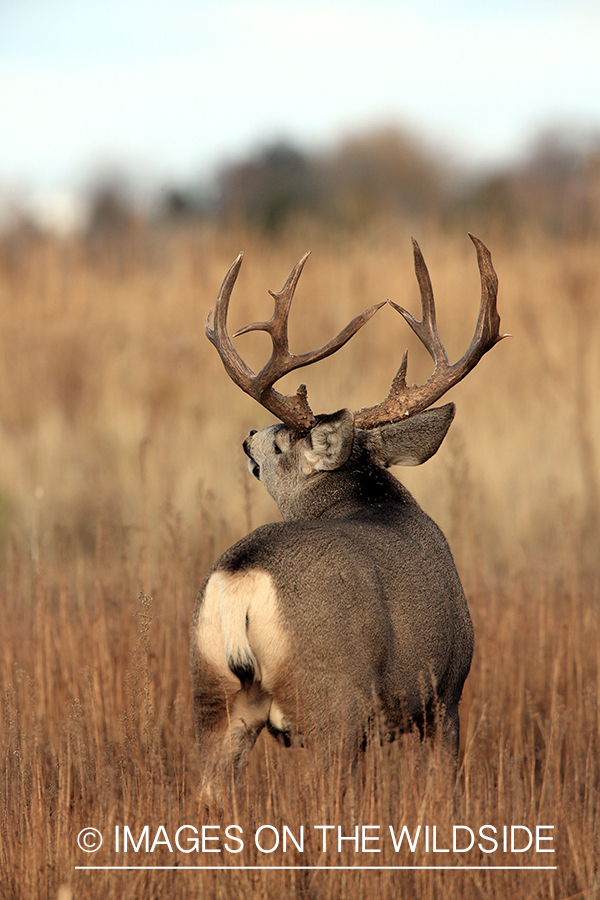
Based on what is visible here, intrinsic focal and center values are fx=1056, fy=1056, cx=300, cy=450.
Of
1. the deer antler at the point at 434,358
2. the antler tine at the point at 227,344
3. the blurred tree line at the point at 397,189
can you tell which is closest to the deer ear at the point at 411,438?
the deer antler at the point at 434,358

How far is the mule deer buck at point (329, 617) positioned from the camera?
278 centimetres

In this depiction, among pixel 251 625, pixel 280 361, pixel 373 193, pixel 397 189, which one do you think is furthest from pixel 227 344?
pixel 397 189

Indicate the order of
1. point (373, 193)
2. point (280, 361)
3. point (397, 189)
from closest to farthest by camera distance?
point (280, 361) → point (373, 193) → point (397, 189)

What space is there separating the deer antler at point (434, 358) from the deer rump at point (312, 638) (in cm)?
83

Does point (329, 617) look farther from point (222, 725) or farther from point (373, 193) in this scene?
point (373, 193)

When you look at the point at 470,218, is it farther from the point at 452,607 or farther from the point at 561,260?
the point at 452,607

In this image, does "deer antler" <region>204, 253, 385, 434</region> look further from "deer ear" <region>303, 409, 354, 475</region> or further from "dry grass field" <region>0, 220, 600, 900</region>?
"dry grass field" <region>0, 220, 600, 900</region>

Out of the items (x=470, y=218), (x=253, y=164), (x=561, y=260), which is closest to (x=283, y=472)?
(x=561, y=260)

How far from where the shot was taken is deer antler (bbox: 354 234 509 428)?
369 centimetres

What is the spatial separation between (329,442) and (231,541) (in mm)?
2850

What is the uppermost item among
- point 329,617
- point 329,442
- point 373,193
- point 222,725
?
point 373,193

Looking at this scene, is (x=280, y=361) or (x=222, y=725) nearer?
(x=222, y=725)

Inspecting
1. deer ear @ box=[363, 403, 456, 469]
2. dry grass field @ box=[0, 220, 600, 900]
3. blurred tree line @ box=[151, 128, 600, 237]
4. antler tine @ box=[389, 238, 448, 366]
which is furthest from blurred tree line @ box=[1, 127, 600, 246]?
deer ear @ box=[363, 403, 456, 469]

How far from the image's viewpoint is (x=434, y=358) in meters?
3.84
